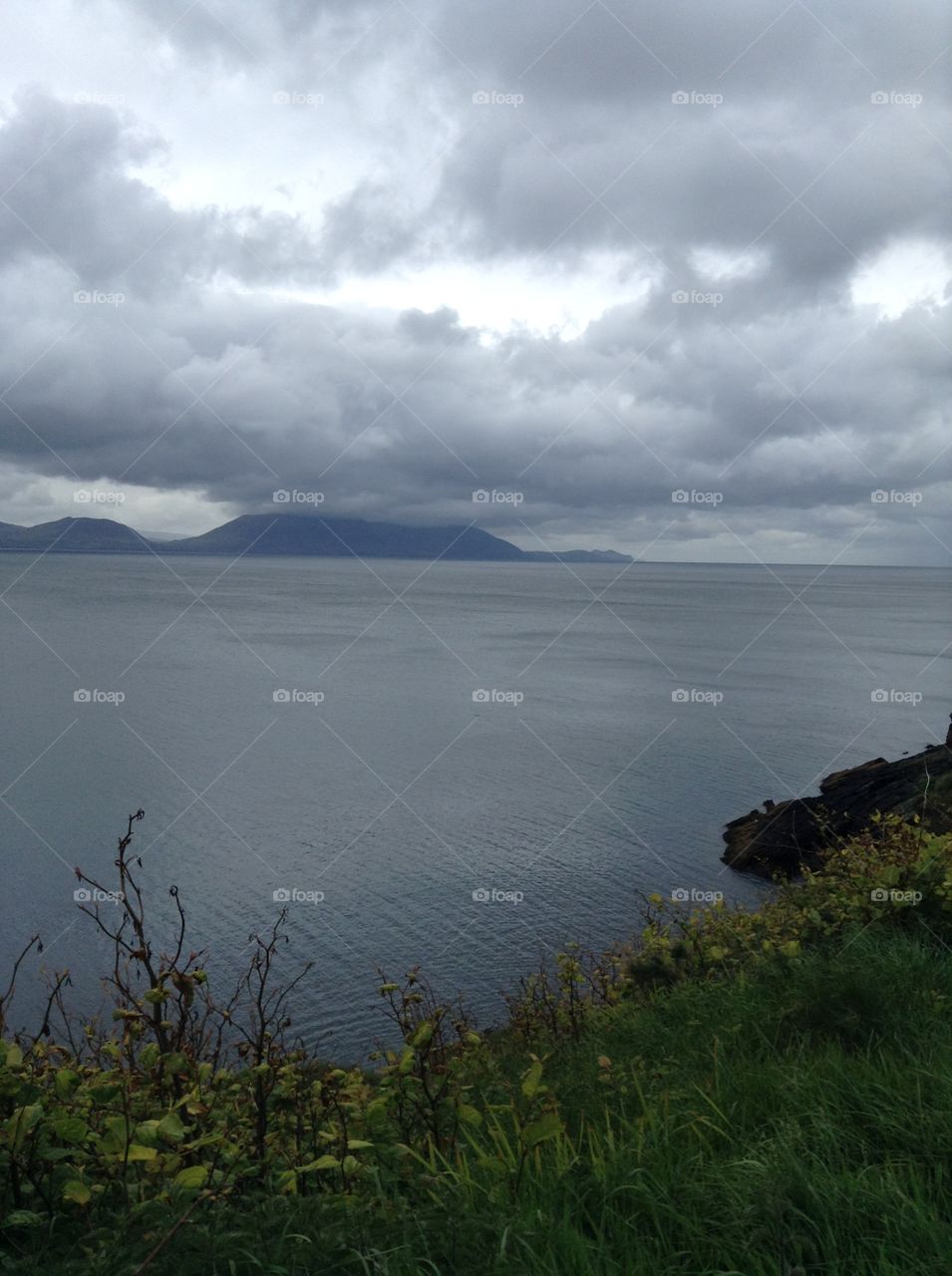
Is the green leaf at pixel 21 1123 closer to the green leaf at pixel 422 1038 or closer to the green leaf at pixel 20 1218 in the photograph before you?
the green leaf at pixel 20 1218

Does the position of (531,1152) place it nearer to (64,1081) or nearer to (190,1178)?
(190,1178)

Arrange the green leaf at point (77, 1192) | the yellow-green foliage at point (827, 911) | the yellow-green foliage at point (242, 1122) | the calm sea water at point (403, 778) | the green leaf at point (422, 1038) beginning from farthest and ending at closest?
the calm sea water at point (403, 778) → the yellow-green foliage at point (827, 911) → the green leaf at point (422, 1038) → the yellow-green foliage at point (242, 1122) → the green leaf at point (77, 1192)

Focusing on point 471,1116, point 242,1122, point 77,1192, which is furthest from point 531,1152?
point 77,1192

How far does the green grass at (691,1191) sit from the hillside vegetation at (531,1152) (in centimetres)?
1

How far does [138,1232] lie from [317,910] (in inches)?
883

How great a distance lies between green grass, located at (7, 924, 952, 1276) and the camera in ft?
10.6

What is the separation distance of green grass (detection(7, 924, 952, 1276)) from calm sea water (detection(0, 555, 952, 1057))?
8919mm

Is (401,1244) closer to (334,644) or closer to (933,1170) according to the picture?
(933,1170)

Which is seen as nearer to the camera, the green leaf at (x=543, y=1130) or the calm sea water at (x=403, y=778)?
the green leaf at (x=543, y=1130)

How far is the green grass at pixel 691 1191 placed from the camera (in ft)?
10.6

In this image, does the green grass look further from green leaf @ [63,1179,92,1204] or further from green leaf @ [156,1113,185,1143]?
green leaf @ [156,1113,185,1143]

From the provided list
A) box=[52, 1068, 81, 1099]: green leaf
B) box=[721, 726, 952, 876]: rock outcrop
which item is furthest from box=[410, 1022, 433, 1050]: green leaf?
box=[721, 726, 952, 876]: rock outcrop

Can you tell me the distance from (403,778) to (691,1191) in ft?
113

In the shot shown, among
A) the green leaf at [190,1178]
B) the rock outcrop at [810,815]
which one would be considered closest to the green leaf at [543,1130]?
the green leaf at [190,1178]
